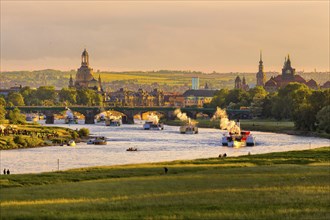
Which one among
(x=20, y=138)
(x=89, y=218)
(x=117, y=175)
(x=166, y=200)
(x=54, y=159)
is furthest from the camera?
(x=20, y=138)

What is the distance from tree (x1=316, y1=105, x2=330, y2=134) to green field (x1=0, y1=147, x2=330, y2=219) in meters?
90.5

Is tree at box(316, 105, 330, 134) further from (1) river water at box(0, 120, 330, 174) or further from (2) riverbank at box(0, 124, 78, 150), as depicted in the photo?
(2) riverbank at box(0, 124, 78, 150)

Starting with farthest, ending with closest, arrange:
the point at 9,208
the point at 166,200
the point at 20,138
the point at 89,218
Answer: the point at 20,138 < the point at 166,200 < the point at 9,208 < the point at 89,218

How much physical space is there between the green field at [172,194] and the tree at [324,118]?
90538mm

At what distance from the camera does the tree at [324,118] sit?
159750mm

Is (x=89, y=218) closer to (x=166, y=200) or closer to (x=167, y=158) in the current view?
(x=166, y=200)

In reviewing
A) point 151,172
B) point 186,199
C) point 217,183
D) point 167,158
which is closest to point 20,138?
point 167,158

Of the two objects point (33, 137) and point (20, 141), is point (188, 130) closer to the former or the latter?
point (33, 137)

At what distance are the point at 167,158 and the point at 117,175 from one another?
129ft

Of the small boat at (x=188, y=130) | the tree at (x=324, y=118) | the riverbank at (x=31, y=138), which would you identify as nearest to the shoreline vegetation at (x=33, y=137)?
the riverbank at (x=31, y=138)

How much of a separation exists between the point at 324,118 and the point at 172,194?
116100 millimetres

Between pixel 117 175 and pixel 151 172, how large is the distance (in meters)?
3.36

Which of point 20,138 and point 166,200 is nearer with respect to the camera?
point 166,200

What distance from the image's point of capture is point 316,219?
1513 inches
